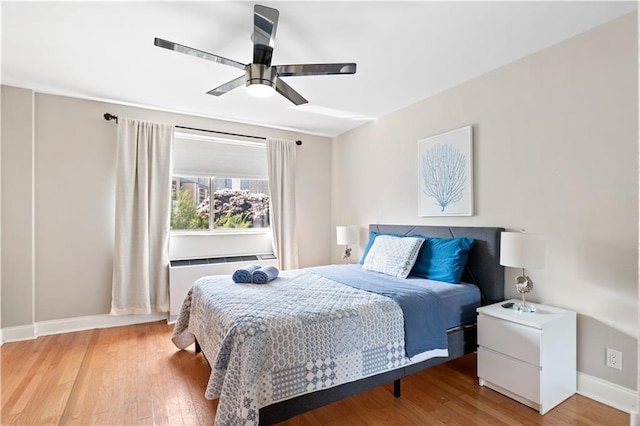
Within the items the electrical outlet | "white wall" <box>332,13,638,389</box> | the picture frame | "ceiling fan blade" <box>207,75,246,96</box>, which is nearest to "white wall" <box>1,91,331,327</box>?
"ceiling fan blade" <box>207,75,246,96</box>

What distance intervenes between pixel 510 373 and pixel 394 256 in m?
1.31

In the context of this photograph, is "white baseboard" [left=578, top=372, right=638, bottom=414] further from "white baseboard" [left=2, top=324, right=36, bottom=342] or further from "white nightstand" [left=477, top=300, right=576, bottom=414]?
"white baseboard" [left=2, top=324, right=36, bottom=342]

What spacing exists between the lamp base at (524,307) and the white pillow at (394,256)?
0.89m

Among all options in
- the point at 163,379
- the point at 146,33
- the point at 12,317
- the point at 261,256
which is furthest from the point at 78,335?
the point at 146,33

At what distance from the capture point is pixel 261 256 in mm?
4578

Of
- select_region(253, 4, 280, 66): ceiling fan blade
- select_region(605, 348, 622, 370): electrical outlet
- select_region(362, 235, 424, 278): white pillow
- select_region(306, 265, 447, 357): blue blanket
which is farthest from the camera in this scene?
select_region(362, 235, 424, 278): white pillow

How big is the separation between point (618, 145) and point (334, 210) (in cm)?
350

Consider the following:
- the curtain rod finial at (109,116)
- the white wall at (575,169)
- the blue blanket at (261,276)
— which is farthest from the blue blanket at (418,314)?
the curtain rod finial at (109,116)

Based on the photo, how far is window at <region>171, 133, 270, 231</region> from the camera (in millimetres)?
4172

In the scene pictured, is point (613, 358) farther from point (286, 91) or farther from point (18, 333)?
point (18, 333)

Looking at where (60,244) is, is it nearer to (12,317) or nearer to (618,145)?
(12,317)

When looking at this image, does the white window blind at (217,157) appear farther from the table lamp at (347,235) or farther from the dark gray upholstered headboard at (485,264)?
the dark gray upholstered headboard at (485,264)

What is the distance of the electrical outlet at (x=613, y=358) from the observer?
211 cm

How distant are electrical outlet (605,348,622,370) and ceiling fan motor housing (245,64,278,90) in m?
2.96
